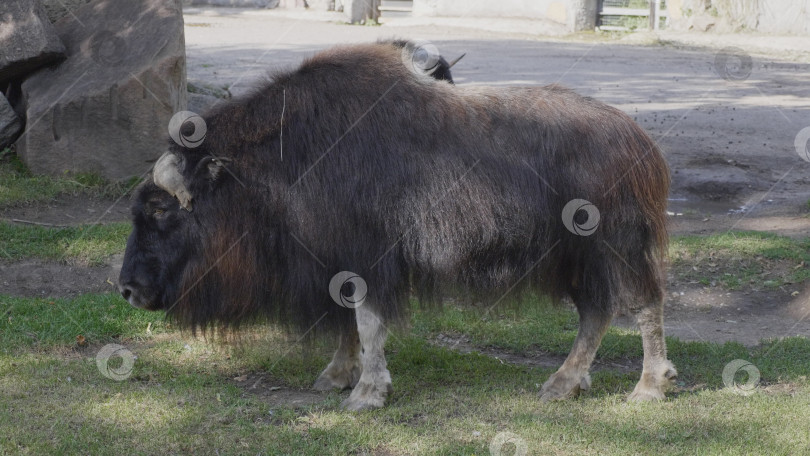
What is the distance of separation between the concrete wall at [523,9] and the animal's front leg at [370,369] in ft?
60.9

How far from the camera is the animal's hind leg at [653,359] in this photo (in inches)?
191

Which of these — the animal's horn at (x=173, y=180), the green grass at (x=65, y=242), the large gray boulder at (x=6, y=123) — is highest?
the animal's horn at (x=173, y=180)

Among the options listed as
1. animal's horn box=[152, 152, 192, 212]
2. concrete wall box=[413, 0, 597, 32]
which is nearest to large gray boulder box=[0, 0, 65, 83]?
animal's horn box=[152, 152, 192, 212]

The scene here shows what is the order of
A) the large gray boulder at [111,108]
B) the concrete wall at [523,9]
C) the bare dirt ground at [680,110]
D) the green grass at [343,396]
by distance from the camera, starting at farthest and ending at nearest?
the concrete wall at [523,9]
the large gray boulder at [111,108]
the bare dirt ground at [680,110]
the green grass at [343,396]

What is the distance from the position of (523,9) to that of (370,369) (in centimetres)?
1972

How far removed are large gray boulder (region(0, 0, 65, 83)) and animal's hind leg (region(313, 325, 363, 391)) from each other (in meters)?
5.49

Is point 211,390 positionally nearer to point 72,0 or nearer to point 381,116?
point 381,116

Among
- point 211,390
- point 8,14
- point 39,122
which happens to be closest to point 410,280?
point 211,390

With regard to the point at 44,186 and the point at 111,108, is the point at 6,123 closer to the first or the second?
the point at 44,186

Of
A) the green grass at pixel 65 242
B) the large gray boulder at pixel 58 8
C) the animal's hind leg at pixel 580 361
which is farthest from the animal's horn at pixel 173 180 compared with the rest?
the large gray boulder at pixel 58 8

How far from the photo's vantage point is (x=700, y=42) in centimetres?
1973

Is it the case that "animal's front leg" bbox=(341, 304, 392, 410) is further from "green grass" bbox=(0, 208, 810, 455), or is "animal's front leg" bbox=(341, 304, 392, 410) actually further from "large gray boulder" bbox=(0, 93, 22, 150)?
"large gray boulder" bbox=(0, 93, 22, 150)

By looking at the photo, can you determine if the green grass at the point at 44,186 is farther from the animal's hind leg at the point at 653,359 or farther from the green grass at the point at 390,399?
the animal's hind leg at the point at 653,359

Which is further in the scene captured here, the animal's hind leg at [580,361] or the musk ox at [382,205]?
the animal's hind leg at [580,361]
